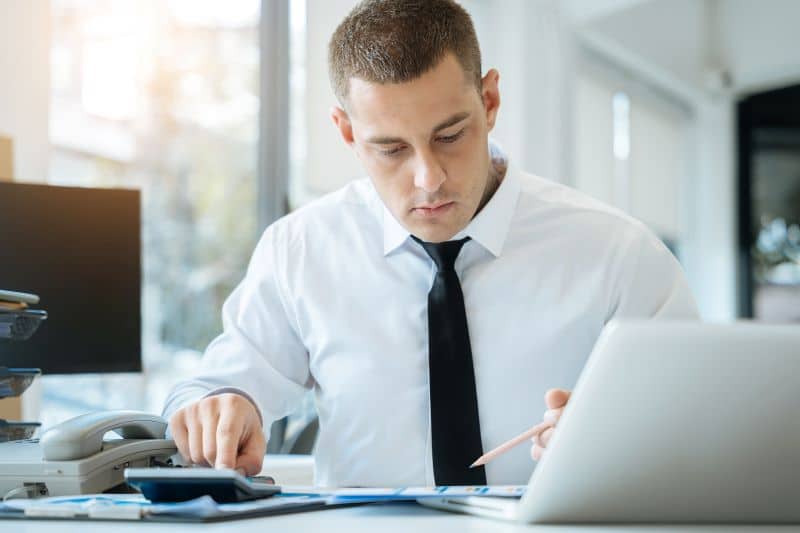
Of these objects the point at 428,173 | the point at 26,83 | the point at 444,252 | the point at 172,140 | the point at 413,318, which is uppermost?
the point at 172,140

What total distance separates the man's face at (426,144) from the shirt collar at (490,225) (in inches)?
5.0

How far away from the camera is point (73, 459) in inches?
38.6

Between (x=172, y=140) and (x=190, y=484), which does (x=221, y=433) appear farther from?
(x=172, y=140)

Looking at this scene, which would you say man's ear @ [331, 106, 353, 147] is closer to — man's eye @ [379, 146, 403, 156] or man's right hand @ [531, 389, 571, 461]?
man's eye @ [379, 146, 403, 156]

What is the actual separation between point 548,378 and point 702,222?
203 inches

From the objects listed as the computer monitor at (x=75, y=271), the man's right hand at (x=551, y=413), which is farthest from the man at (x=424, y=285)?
the man's right hand at (x=551, y=413)

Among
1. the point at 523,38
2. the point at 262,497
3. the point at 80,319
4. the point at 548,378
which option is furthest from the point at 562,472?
the point at 523,38

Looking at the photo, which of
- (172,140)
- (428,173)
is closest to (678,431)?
(428,173)

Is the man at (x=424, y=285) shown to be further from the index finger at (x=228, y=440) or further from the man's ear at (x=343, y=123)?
the index finger at (x=228, y=440)

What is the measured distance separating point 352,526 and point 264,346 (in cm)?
85

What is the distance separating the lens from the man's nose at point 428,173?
130cm

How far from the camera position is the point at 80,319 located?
1501 mm

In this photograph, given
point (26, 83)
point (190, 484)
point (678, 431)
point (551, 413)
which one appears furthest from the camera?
point (26, 83)

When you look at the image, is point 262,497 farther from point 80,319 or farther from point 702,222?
point 702,222
